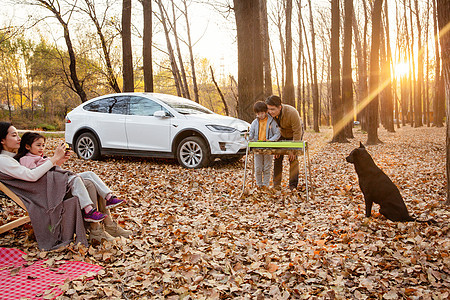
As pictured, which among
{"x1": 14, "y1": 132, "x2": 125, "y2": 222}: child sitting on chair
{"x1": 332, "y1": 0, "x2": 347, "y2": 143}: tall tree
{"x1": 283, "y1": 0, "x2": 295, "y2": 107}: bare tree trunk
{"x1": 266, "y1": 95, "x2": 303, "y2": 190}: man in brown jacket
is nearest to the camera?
{"x1": 14, "y1": 132, "x2": 125, "y2": 222}: child sitting on chair

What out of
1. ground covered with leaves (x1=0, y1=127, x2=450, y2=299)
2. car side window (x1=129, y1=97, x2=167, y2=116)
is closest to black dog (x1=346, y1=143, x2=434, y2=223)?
ground covered with leaves (x1=0, y1=127, x2=450, y2=299)

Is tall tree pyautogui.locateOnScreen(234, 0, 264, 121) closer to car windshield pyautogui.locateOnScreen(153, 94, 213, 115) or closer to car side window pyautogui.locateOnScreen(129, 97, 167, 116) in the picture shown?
car windshield pyautogui.locateOnScreen(153, 94, 213, 115)

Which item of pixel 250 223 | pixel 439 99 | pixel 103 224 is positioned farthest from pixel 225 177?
pixel 439 99

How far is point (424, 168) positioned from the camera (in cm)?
859

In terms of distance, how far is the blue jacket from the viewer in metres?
6.47

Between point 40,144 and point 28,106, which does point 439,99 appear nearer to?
point 40,144

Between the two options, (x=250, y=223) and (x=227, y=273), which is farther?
(x=250, y=223)

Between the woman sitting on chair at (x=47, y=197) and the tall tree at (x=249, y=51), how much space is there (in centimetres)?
737

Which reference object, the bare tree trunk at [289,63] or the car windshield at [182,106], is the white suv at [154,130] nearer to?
the car windshield at [182,106]

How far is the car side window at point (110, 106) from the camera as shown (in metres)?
9.69

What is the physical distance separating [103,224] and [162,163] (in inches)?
205

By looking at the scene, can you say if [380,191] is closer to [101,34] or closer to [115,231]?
[115,231]

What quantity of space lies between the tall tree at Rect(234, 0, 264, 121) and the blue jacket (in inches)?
167

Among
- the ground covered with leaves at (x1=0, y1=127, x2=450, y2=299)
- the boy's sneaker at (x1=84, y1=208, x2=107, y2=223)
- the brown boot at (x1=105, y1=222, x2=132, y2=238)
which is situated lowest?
the ground covered with leaves at (x1=0, y1=127, x2=450, y2=299)
